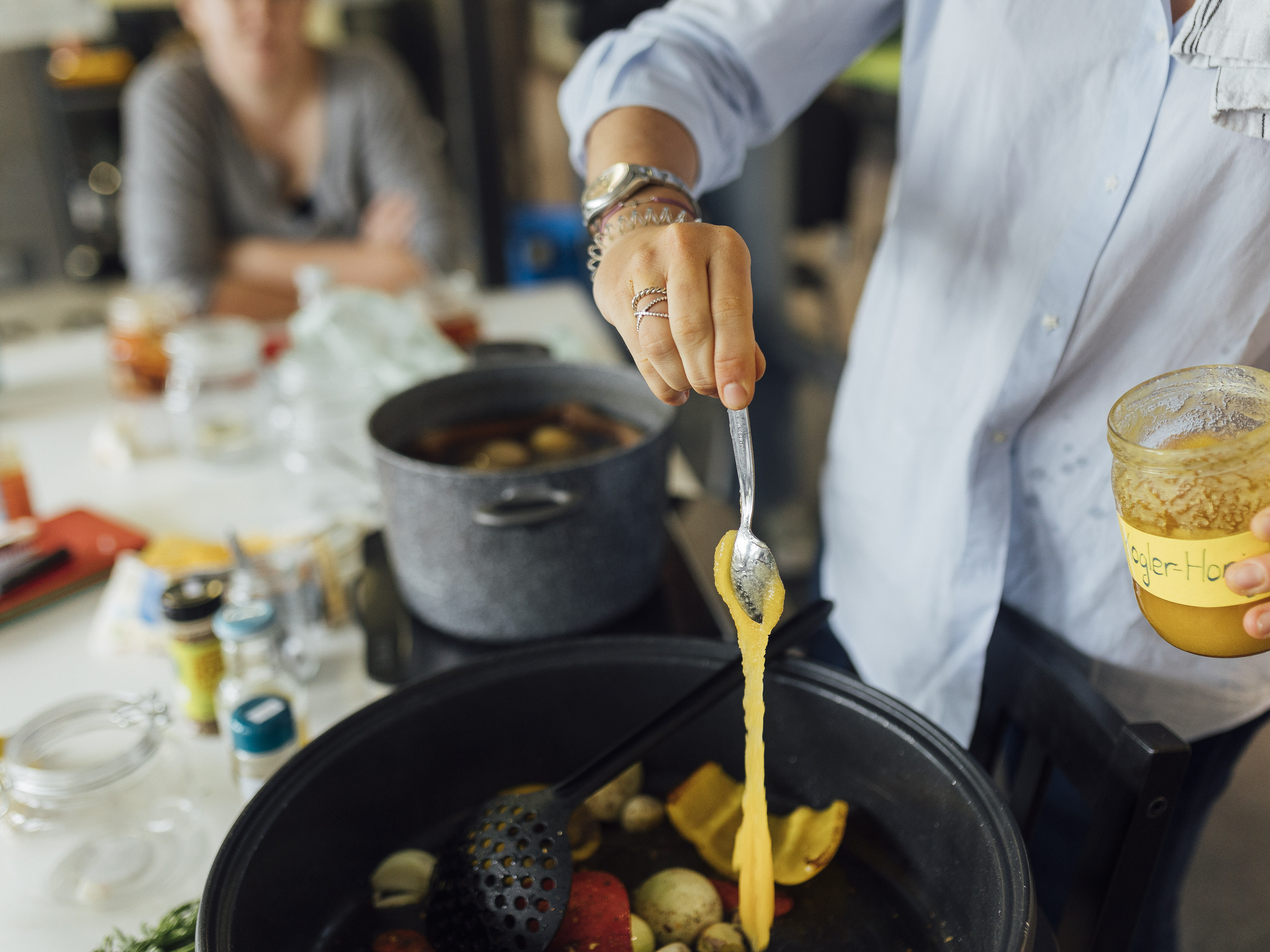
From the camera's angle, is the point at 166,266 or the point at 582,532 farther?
the point at 166,266

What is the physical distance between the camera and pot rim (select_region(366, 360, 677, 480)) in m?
0.91

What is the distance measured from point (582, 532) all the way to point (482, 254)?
7.42 feet

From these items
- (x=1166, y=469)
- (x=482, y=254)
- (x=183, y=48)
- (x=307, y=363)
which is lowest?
(x=482, y=254)

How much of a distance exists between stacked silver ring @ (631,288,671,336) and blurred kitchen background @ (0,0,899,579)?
1897 millimetres

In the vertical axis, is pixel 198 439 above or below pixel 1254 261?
below

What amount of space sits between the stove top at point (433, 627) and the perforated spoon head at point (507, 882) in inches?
9.5

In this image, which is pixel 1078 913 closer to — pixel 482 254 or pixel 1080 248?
pixel 1080 248

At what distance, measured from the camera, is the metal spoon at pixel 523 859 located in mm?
697

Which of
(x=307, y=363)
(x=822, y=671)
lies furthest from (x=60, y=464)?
(x=822, y=671)

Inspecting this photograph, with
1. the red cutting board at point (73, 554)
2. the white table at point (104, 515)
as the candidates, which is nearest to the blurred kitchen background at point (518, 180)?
the white table at point (104, 515)

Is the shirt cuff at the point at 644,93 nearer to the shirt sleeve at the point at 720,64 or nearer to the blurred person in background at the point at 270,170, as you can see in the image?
the shirt sleeve at the point at 720,64

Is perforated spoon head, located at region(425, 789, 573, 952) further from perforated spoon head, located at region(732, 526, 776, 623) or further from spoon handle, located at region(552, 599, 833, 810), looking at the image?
perforated spoon head, located at region(732, 526, 776, 623)

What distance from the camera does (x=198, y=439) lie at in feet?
5.03

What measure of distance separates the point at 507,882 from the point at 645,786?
211 millimetres
